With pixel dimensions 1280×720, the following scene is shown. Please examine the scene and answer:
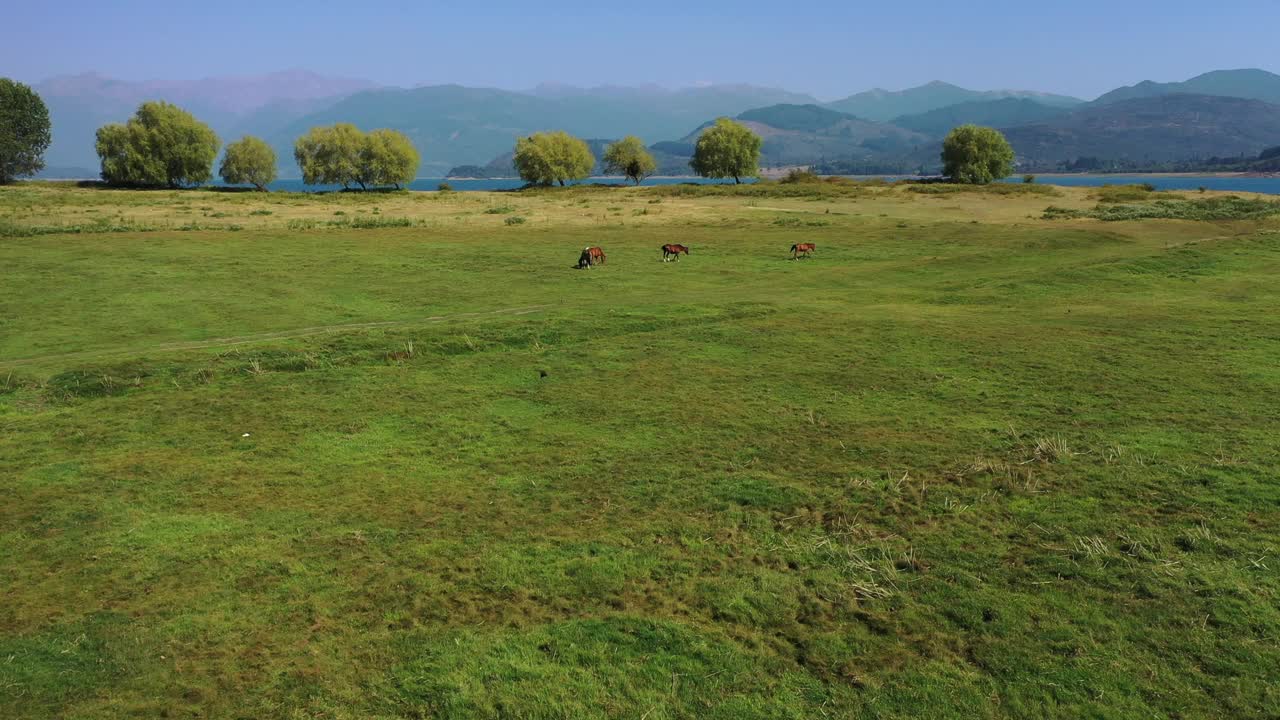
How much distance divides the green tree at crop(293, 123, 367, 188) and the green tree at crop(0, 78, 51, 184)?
4291 cm

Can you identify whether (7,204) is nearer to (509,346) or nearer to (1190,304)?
(509,346)

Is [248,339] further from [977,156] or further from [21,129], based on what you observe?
[21,129]

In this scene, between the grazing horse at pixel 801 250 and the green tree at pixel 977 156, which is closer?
the grazing horse at pixel 801 250

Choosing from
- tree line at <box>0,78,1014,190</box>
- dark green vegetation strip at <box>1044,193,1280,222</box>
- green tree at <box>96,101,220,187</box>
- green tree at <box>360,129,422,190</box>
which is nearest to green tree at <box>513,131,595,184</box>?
tree line at <box>0,78,1014,190</box>

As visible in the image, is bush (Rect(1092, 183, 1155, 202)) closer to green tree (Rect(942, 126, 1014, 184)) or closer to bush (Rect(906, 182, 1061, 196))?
bush (Rect(906, 182, 1061, 196))

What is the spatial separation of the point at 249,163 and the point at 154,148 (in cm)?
1471

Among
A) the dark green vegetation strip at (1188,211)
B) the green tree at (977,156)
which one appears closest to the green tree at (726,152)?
the green tree at (977,156)

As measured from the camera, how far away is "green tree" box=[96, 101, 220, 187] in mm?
121688

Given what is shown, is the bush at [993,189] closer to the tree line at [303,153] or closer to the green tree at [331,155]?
the tree line at [303,153]

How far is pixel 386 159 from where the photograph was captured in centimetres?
12781

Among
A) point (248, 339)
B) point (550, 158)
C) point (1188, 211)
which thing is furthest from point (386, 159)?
point (248, 339)

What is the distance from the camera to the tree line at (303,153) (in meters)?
123

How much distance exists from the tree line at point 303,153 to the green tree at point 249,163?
6.6 inches

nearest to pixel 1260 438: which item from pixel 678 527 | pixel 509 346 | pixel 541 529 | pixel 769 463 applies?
pixel 769 463
